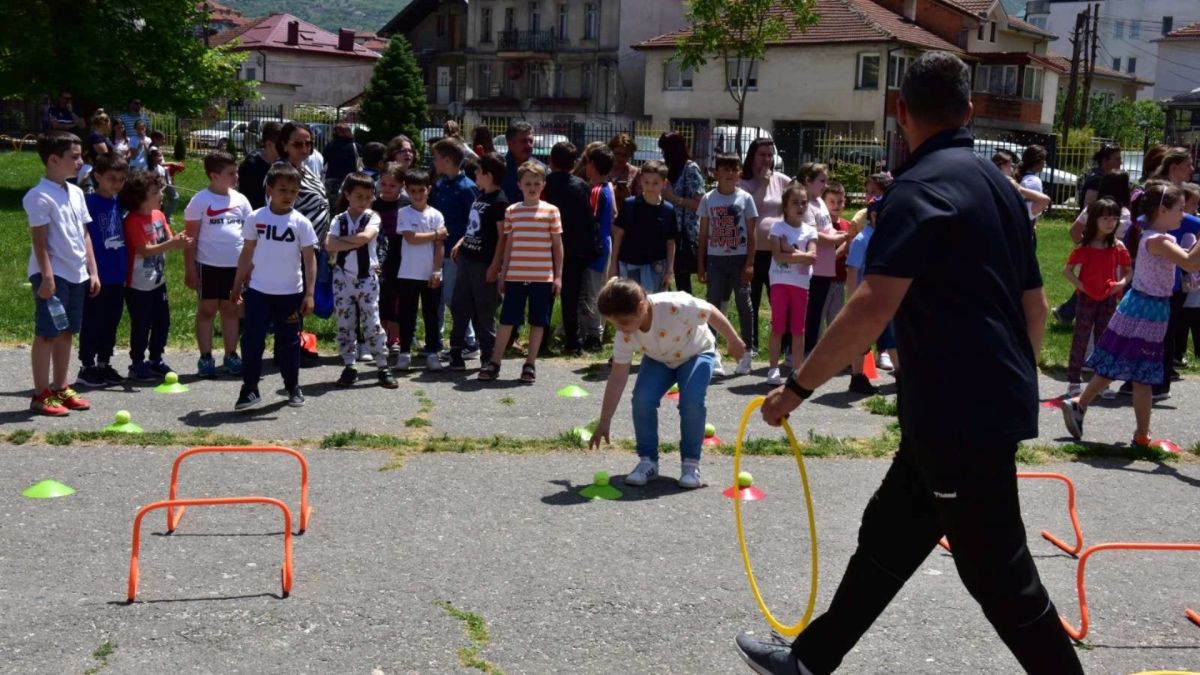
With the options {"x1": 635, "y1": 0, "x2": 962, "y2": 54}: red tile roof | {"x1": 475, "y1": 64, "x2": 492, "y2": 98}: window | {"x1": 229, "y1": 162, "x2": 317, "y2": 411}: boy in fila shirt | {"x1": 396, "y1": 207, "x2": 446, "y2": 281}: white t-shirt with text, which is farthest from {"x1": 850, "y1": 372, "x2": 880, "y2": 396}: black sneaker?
{"x1": 475, "y1": 64, "x2": 492, "y2": 98}: window

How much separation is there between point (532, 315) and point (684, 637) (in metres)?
6.13

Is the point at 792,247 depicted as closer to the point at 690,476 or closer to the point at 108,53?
the point at 690,476

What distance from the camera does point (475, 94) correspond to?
227 feet

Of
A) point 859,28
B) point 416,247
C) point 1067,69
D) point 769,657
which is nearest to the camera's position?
point 769,657

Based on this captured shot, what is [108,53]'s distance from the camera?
3070 cm

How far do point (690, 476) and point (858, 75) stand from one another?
45379mm

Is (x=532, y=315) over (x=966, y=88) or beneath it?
beneath

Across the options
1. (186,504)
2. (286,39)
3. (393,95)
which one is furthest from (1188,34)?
(186,504)

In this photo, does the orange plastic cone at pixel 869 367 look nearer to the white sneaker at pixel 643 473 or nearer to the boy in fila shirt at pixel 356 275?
the white sneaker at pixel 643 473

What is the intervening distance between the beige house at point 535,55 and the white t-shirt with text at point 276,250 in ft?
163

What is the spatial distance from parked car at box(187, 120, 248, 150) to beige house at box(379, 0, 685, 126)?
13792 millimetres

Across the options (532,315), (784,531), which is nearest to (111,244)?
(532,315)

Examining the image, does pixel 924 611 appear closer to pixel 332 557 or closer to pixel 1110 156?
pixel 332 557

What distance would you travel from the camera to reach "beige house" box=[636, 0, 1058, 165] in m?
50.2
